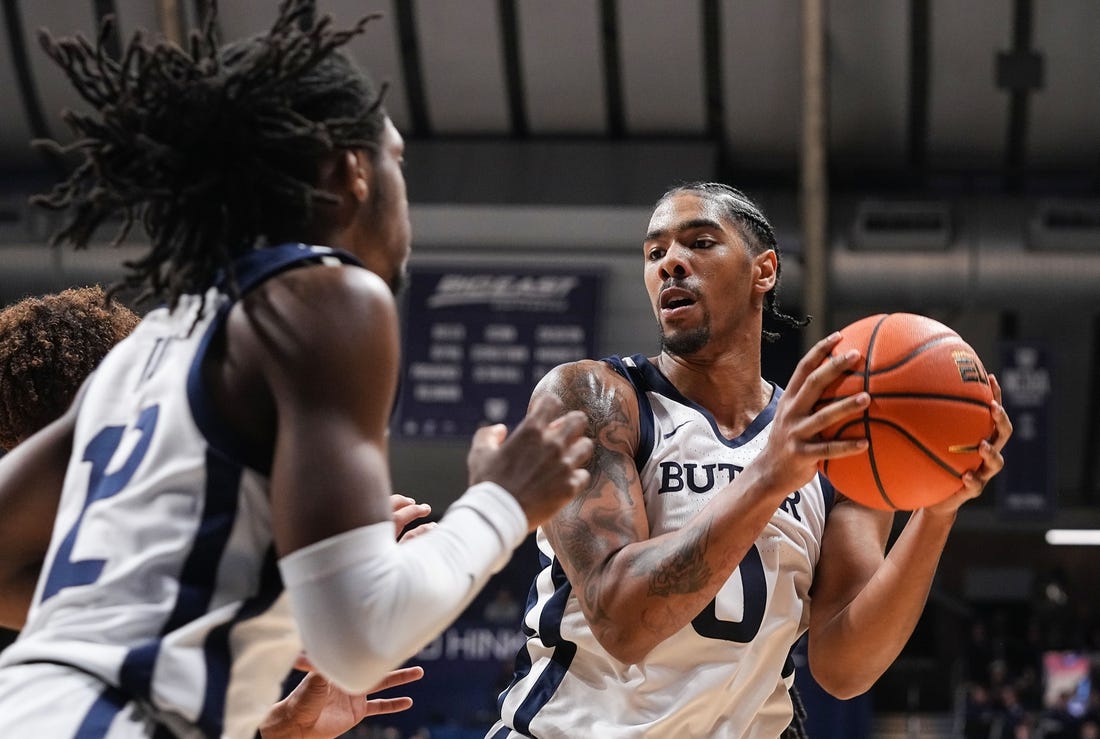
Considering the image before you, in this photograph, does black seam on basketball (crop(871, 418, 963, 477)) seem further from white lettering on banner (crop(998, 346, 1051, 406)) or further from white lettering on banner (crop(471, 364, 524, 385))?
white lettering on banner (crop(998, 346, 1051, 406))

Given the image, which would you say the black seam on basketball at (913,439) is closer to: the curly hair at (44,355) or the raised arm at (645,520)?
the raised arm at (645,520)

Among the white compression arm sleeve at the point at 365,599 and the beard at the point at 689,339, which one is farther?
the beard at the point at 689,339

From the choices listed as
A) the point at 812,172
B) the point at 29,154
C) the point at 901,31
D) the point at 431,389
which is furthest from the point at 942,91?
the point at 29,154

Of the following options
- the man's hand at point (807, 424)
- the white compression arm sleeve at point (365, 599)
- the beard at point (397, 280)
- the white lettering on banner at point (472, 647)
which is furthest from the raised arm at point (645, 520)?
the white lettering on banner at point (472, 647)

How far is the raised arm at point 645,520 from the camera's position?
2.66 metres

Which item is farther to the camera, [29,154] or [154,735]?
[29,154]

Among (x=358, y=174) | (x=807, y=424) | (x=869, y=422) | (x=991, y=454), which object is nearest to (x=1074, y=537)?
(x=991, y=454)

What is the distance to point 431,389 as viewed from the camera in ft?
37.0

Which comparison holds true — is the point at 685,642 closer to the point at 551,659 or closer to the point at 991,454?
the point at 551,659

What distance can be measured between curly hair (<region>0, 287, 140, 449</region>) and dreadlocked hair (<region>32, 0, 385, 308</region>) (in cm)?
79

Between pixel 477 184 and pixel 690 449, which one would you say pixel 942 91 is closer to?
pixel 477 184

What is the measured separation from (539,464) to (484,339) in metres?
9.34

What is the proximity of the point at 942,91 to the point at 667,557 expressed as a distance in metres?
10.1

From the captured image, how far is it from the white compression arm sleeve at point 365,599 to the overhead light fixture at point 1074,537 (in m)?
15.4
